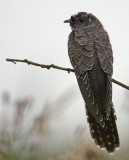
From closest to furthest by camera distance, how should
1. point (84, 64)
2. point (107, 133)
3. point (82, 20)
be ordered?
1. point (107, 133)
2. point (84, 64)
3. point (82, 20)

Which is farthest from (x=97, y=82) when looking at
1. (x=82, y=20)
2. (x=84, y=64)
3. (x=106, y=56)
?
(x=82, y=20)

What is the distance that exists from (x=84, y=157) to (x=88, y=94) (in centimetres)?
137

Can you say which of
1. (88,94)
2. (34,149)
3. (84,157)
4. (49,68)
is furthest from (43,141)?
(88,94)

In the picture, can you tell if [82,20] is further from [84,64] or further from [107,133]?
[107,133]

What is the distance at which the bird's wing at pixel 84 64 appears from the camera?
4027mm

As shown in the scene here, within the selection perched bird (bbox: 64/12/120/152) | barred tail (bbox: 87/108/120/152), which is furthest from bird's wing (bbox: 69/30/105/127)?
barred tail (bbox: 87/108/120/152)

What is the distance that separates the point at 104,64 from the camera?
15.0 ft

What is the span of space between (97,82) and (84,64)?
1.12ft

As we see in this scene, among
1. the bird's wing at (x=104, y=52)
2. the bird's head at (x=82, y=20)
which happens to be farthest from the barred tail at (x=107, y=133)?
the bird's head at (x=82, y=20)

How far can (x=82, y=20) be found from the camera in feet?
20.9

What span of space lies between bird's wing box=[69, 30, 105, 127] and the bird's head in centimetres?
67

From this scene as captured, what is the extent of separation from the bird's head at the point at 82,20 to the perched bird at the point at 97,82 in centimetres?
88

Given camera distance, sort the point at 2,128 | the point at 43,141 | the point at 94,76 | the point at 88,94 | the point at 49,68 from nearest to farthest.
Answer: the point at 2,128 → the point at 43,141 → the point at 49,68 → the point at 88,94 → the point at 94,76

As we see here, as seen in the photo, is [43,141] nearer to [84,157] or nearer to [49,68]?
[84,157]
